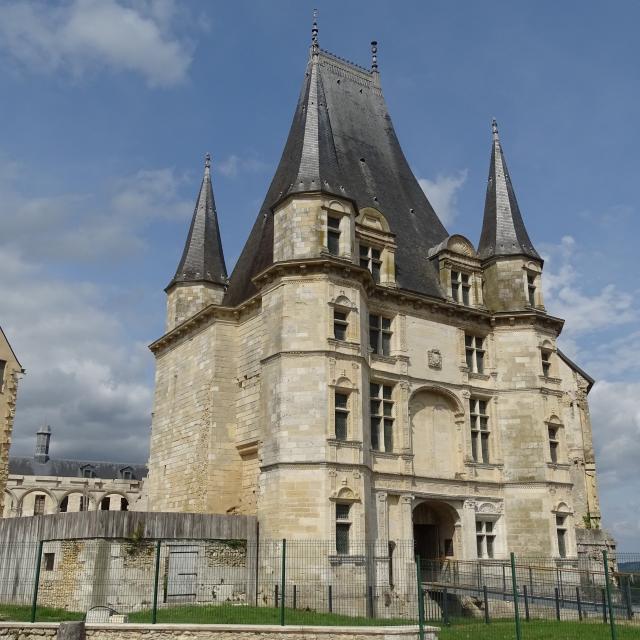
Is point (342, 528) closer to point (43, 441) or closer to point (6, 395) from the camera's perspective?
point (6, 395)

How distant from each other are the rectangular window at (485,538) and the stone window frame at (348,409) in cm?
697

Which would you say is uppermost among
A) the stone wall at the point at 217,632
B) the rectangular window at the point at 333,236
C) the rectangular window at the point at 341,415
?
the rectangular window at the point at 333,236

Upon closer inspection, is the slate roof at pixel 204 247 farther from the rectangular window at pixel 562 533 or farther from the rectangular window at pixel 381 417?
the rectangular window at pixel 562 533

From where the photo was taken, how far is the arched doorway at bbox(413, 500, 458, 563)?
25.8m

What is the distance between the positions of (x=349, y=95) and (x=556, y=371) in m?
14.9

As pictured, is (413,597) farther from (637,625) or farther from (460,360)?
(460,360)

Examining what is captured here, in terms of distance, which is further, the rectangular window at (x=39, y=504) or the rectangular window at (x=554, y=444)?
the rectangular window at (x=39, y=504)

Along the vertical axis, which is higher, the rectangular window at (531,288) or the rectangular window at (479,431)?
the rectangular window at (531,288)

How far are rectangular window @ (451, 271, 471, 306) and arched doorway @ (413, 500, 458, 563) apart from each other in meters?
7.73

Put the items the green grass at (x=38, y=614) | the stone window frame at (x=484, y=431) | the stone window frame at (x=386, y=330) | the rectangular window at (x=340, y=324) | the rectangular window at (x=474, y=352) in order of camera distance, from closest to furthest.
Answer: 1. the green grass at (x=38, y=614)
2. the rectangular window at (x=340, y=324)
3. the stone window frame at (x=386, y=330)
4. the stone window frame at (x=484, y=431)
5. the rectangular window at (x=474, y=352)

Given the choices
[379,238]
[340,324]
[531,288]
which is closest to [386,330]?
[340,324]

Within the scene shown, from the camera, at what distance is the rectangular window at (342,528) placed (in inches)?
830

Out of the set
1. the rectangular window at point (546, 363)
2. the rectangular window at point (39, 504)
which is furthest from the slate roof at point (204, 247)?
the rectangular window at point (39, 504)

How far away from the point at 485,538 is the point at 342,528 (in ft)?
23.8
